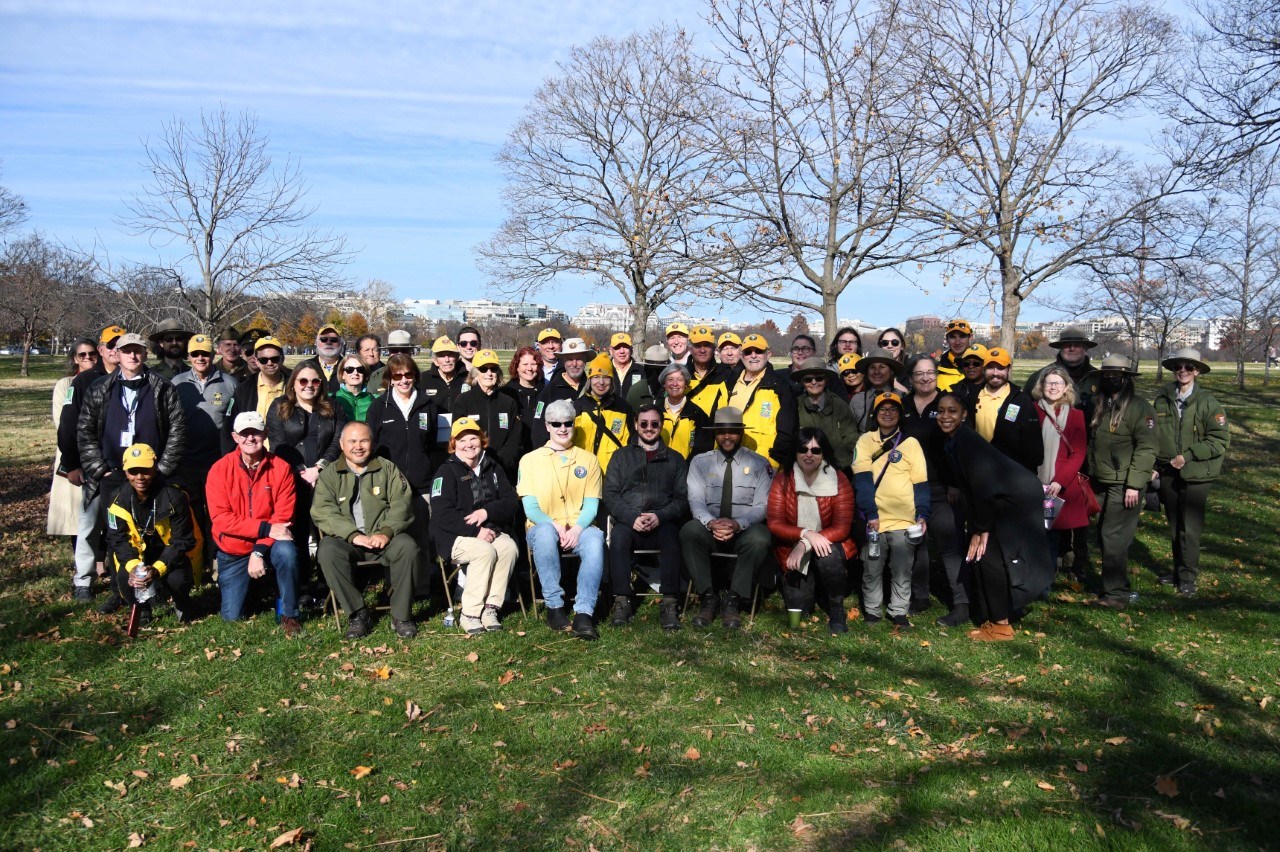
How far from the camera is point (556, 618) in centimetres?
652

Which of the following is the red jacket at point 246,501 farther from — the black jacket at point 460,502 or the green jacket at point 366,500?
the black jacket at point 460,502

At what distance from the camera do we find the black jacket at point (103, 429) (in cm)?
677

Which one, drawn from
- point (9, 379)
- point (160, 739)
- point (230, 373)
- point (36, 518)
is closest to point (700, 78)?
point (230, 373)

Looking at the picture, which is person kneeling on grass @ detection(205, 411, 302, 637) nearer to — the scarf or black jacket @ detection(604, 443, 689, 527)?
black jacket @ detection(604, 443, 689, 527)

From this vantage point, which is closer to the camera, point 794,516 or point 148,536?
point 148,536

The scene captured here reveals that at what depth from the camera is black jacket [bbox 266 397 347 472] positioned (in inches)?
274

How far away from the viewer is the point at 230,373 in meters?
8.23

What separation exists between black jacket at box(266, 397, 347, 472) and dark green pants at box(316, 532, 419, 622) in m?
0.90

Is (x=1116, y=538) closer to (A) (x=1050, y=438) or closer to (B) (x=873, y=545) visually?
(A) (x=1050, y=438)

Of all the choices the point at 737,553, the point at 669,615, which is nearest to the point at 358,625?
the point at 669,615

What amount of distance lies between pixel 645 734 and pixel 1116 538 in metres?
4.84

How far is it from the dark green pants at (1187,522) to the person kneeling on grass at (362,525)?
671 cm

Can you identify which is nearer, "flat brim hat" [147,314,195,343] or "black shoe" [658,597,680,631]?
"black shoe" [658,597,680,631]

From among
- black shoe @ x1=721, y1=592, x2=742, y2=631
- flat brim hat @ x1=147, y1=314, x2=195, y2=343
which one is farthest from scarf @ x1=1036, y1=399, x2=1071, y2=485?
flat brim hat @ x1=147, y1=314, x2=195, y2=343
